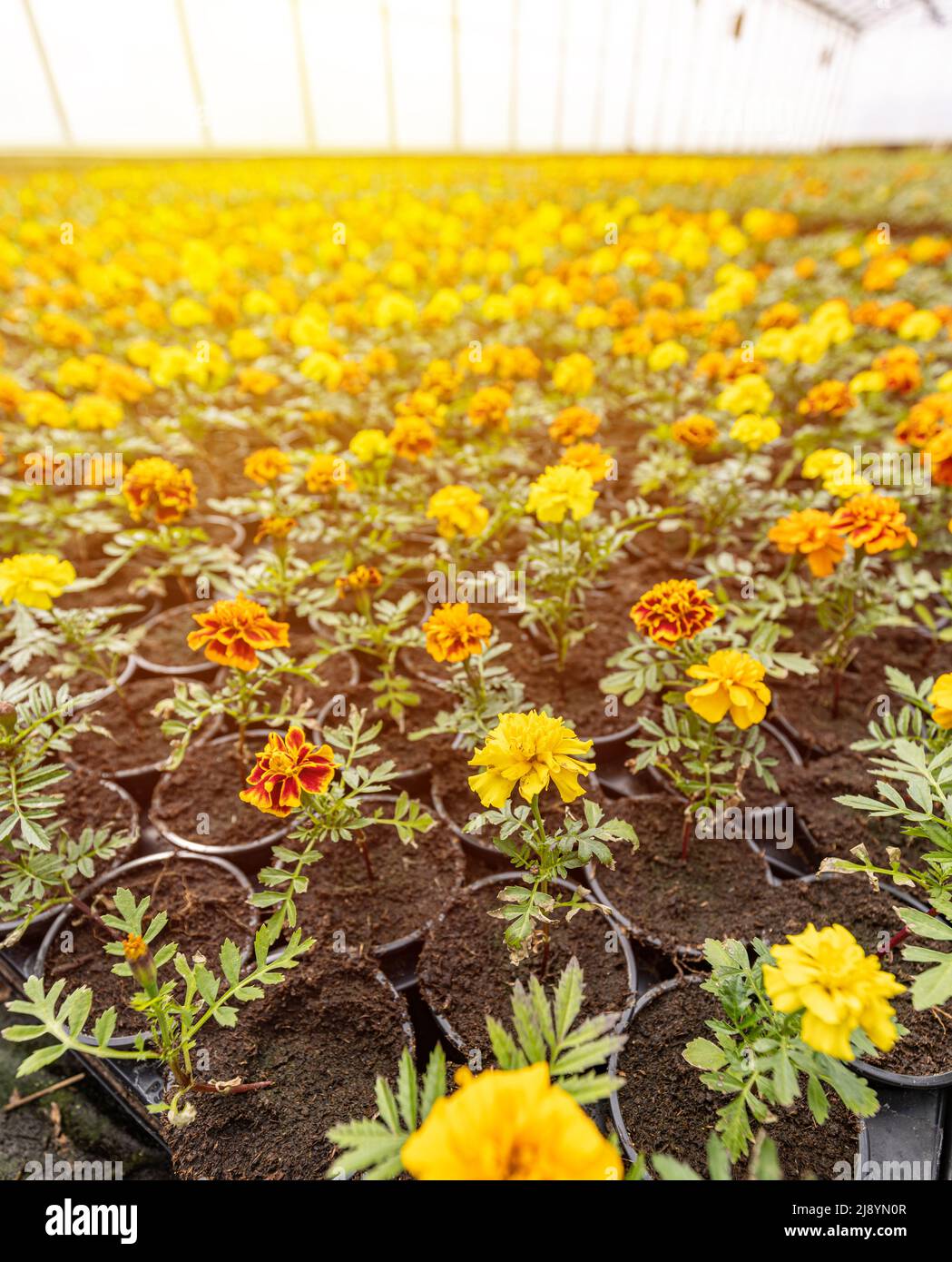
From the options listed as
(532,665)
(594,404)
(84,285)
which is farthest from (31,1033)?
(84,285)

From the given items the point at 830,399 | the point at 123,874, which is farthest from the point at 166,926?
the point at 830,399

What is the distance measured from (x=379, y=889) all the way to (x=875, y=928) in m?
1.12

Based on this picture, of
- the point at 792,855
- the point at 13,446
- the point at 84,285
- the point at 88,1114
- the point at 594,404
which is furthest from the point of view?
the point at 84,285

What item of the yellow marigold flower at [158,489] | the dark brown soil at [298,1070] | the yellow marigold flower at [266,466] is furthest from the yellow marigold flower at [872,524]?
the yellow marigold flower at [158,489]

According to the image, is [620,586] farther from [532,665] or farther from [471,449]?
[471,449]

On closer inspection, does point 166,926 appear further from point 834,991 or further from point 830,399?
point 830,399

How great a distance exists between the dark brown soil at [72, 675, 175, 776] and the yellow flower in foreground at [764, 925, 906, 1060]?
1.62m

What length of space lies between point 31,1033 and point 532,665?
1512 mm

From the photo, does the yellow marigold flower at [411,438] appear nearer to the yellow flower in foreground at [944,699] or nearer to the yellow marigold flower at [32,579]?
the yellow marigold flower at [32,579]

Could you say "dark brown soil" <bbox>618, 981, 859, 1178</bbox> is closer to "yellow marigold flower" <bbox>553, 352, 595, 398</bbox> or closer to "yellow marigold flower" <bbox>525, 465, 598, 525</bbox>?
"yellow marigold flower" <bbox>525, 465, 598, 525</bbox>

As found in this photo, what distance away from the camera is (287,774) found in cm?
119

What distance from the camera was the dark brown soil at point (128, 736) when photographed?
197 cm

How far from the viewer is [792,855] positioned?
181 cm

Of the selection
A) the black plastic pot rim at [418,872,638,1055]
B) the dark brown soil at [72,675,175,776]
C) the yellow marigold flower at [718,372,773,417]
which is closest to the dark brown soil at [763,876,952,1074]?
the black plastic pot rim at [418,872,638,1055]
